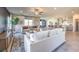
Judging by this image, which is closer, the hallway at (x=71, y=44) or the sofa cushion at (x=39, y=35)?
the hallway at (x=71, y=44)

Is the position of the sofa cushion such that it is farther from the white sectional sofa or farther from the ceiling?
the ceiling

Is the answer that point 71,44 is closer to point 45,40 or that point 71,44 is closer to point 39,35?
point 45,40

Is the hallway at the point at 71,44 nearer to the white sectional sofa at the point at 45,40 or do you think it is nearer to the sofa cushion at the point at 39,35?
the white sectional sofa at the point at 45,40

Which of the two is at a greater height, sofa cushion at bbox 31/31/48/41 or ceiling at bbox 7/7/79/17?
ceiling at bbox 7/7/79/17

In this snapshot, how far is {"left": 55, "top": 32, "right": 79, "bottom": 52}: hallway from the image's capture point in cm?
294

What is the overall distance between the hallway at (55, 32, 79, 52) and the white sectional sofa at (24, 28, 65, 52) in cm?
11

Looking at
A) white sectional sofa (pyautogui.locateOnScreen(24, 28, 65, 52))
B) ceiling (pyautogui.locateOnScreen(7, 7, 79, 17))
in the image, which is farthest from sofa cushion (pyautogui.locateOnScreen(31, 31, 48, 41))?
ceiling (pyautogui.locateOnScreen(7, 7, 79, 17))

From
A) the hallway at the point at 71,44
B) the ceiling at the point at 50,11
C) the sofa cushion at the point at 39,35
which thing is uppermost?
the ceiling at the point at 50,11

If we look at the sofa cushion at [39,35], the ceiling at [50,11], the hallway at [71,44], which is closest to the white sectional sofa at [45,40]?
the sofa cushion at [39,35]

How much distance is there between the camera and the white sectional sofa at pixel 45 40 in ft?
9.51

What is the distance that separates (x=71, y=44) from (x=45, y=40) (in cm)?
68

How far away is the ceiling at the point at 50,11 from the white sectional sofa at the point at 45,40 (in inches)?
18.0
